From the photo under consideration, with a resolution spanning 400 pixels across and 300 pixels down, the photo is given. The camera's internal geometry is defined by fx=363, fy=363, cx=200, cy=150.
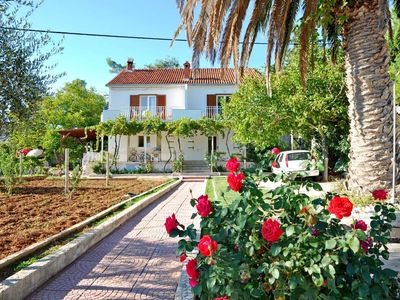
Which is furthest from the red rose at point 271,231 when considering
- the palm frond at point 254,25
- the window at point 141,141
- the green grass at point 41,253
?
the window at point 141,141

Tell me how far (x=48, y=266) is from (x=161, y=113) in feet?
86.1

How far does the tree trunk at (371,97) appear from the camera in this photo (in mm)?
7234

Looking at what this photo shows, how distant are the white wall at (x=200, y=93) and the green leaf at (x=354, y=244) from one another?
29.3m

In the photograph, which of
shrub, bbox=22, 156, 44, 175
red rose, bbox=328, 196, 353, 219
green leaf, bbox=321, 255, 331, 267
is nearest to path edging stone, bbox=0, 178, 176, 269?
green leaf, bbox=321, 255, 331, 267

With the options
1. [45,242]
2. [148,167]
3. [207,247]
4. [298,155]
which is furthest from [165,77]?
[207,247]

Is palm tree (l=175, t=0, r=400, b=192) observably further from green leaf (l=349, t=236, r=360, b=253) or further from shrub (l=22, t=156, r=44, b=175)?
shrub (l=22, t=156, r=44, b=175)

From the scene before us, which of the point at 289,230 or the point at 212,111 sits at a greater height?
the point at 212,111

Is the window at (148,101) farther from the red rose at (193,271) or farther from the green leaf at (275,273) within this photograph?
the green leaf at (275,273)

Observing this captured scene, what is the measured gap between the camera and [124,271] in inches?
193

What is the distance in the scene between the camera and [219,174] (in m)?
24.8

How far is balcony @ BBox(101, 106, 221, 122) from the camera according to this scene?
29406 mm

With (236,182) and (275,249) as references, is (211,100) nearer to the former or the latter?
(236,182)

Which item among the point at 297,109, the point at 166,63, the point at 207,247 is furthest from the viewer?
the point at 166,63

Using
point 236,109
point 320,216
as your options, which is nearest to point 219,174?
point 236,109
